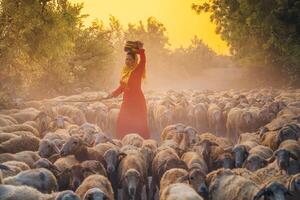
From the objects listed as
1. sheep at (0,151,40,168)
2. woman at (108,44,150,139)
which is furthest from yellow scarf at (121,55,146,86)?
sheep at (0,151,40,168)

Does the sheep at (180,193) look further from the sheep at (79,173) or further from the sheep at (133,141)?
the sheep at (133,141)

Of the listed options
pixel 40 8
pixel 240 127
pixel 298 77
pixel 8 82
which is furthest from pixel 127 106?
pixel 298 77

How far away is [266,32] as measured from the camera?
114 feet

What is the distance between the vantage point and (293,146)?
11.3 meters

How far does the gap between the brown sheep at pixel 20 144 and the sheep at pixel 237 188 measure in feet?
16.4

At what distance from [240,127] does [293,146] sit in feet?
23.9

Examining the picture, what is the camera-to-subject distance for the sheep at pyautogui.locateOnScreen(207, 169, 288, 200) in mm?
8062

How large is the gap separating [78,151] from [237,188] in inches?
166

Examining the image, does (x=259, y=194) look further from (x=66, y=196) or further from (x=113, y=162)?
(x=113, y=162)

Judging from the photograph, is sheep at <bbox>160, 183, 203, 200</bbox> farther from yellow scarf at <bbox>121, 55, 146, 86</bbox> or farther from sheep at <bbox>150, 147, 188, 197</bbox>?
yellow scarf at <bbox>121, 55, 146, 86</bbox>

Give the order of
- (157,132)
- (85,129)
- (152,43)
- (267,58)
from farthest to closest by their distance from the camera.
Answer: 1. (152,43)
2. (267,58)
3. (157,132)
4. (85,129)

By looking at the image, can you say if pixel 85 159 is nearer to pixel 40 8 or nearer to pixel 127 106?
pixel 127 106

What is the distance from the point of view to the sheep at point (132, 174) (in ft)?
33.1

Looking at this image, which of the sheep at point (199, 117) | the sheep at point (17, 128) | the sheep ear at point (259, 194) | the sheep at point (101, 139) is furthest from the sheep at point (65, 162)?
the sheep at point (199, 117)
